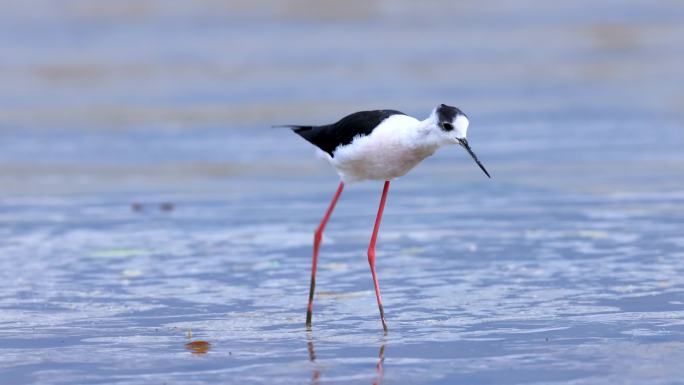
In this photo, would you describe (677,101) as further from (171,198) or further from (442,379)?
(442,379)

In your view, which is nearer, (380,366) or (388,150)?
(380,366)

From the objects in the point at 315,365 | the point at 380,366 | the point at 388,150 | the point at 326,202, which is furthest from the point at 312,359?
the point at 326,202

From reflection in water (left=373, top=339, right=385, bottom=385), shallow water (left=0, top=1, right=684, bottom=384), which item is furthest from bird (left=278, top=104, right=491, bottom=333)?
shallow water (left=0, top=1, right=684, bottom=384)

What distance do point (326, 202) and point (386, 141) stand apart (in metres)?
4.22

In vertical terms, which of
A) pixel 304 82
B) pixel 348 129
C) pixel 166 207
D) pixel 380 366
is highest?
pixel 304 82

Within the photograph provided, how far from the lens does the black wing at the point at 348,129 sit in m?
7.20

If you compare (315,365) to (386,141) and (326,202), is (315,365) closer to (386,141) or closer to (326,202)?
(386,141)

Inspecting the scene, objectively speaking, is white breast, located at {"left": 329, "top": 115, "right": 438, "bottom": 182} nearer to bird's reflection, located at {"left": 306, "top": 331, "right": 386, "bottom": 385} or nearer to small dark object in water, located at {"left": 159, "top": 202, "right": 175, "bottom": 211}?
bird's reflection, located at {"left": 306, "top": 331, "right": 386, "bottom": 385}

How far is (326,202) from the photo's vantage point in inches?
443

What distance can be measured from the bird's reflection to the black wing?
1039 millimetres

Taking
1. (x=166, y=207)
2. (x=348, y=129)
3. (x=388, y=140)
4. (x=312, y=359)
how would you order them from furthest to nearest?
(x=166, y=207) → (x=348, y=129) → (x=388, y=140) → (x=312, y=359)

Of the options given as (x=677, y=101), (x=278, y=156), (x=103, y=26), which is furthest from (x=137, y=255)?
(x=103, y=26)

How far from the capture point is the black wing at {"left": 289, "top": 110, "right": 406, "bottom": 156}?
7.20 m

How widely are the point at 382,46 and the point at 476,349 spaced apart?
501 inches
